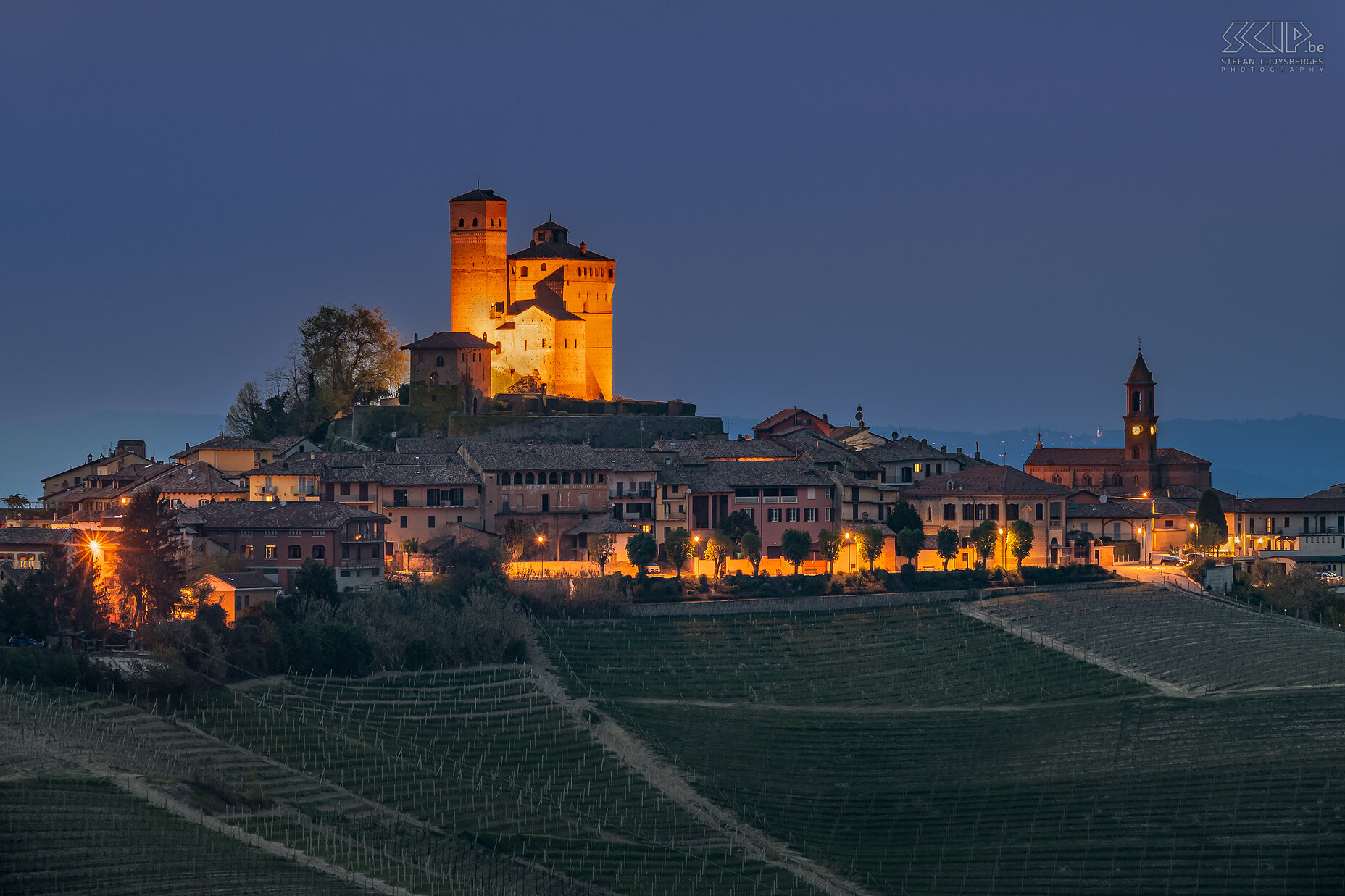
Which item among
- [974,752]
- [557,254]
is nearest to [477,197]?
[557,254]

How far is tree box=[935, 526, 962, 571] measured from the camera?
242 ft

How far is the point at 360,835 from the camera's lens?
141 ft

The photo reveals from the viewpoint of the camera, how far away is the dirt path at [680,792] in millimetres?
42875

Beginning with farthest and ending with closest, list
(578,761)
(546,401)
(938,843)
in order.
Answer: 1. (546,401)
2. (578,761)
3. (938,843)

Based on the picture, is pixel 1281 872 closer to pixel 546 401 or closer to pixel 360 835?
pixel 360 835

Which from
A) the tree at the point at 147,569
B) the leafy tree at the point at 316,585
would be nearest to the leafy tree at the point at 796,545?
the leafy tree at the point at 316,585

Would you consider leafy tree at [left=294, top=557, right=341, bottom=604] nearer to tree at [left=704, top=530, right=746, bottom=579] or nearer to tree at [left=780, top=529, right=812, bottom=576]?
tree at [left=704, top=530, right=746, bottom=579]

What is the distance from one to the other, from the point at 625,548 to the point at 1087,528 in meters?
19.3

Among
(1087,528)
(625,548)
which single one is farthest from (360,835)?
(1087,528)

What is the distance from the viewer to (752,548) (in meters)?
71.4

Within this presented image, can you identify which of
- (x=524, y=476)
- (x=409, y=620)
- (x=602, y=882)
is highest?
(x=524, y=476)

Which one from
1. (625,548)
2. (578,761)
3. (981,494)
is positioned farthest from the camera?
(981,494)

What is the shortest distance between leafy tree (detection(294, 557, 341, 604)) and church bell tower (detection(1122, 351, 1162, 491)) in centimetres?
4352

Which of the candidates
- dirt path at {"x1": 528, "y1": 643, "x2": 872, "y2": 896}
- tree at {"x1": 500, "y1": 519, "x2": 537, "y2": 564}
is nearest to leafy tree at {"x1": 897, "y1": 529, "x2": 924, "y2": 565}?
tree at {"x1": 500, "y1": 519, "x2": 537, "y2": 564}
